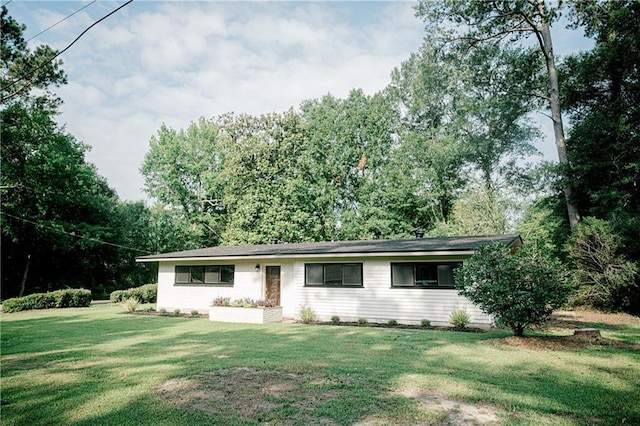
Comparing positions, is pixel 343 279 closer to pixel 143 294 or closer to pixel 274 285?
pixel 274 285

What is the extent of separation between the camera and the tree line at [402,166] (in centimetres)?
1667

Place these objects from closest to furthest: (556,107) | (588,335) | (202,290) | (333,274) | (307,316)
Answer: (588,335)
(307,316)
(333,274)
(202,290)
(556,107)

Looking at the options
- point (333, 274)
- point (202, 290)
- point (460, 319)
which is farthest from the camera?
point (202, 290)

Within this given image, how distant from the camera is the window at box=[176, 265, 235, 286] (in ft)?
54.3

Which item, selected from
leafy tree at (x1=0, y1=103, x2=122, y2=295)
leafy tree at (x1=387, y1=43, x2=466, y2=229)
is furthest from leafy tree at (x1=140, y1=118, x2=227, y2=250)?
leafy tree at (x1=387, y1=43, x2=466, y2=229)

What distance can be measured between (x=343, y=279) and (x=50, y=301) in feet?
51.6

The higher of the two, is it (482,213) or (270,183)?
(270,183)

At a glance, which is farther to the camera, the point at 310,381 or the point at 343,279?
the point at 343,279

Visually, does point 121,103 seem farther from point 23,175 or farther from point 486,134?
point 486,134

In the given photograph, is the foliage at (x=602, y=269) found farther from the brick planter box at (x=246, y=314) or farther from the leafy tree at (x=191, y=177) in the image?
the leafy tree at (x=191, y=177)

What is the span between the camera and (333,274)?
14.3 m

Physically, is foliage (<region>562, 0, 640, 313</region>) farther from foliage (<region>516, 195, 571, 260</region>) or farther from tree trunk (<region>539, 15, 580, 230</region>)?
foliage (<region>516, 195, 571, 260</region>)

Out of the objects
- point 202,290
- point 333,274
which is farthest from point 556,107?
point 202,290

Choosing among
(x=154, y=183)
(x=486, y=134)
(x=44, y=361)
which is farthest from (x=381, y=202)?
(x=44, y=361)
